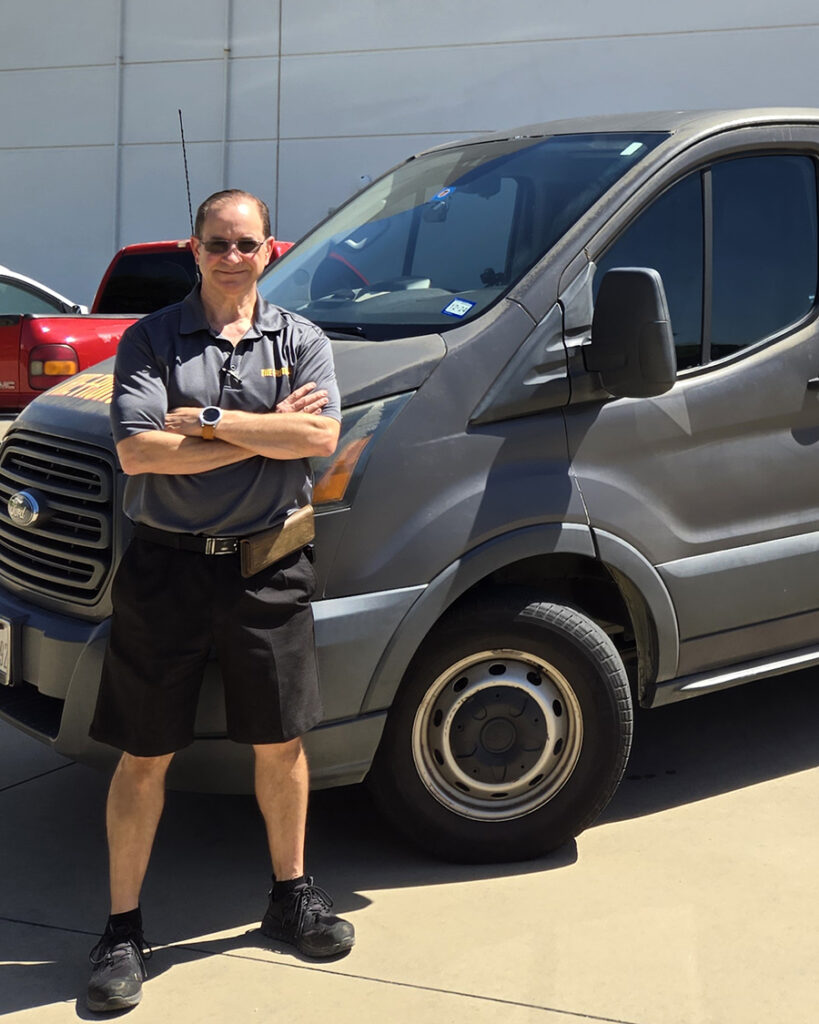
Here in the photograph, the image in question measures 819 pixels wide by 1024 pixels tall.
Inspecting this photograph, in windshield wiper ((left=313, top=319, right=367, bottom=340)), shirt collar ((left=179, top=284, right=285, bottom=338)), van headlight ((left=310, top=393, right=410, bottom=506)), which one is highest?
shirt collar ((left=179, top=284, right=285, bottom=338))

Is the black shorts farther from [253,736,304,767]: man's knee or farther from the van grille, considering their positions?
the van grille

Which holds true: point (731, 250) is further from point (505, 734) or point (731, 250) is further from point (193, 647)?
point (193, 647)

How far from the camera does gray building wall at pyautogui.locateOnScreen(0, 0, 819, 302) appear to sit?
14.7 meters

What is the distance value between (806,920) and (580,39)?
43.5 feet

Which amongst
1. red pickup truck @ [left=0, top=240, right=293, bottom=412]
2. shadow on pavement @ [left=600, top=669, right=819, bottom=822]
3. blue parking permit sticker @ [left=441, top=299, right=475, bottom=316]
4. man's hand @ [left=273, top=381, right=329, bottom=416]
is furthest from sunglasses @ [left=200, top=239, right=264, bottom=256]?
red pickup truck @ [left=0, top=240, right=293, bottom=412]

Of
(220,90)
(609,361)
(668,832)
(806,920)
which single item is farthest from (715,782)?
(220,90)

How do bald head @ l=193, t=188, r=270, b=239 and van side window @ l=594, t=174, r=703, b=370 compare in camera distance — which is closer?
bald head @ l=193, t=188, r=270, b=239

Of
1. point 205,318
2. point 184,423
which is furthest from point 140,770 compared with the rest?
point 205,318

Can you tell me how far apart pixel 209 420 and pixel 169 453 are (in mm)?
114

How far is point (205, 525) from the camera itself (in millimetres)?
3033

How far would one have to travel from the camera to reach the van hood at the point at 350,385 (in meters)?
3.40

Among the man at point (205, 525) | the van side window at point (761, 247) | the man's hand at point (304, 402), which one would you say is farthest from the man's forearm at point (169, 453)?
the van side window at point (761, 247)

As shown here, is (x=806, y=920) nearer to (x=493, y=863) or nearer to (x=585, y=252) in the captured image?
(x=493, y=863)

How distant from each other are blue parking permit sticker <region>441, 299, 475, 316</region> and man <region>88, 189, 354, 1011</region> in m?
0.57
